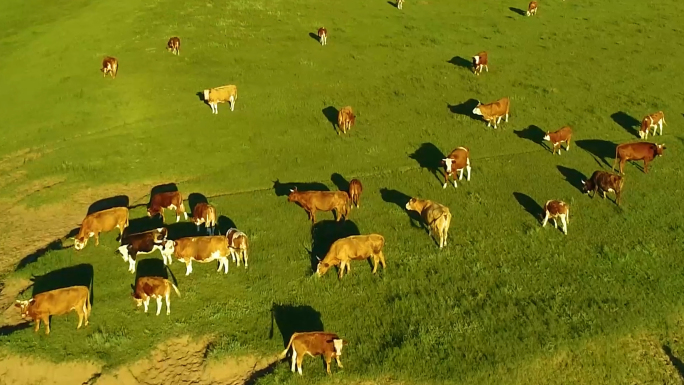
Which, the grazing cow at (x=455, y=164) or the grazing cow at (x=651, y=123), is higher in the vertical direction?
the grazing cow at (x=651, y=123)

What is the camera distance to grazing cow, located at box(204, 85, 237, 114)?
2748 centimetres

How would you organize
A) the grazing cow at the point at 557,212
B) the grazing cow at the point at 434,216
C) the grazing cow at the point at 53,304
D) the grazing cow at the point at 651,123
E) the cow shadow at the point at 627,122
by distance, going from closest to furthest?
the grazing cow at the point at 53,304, the grazing cow at the point at 434,216, the grazing cow at the point at 557,212, the grazing cow at the point at 651,123, the cow shadow at the point at 627,122

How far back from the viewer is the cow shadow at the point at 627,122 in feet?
82.3

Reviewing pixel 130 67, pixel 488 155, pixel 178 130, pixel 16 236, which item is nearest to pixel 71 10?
pixel 130 67

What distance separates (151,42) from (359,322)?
27647 millimetres

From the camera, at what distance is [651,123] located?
24219 mm

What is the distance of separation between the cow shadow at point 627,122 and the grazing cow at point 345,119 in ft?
40.8

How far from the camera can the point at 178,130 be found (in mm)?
26047

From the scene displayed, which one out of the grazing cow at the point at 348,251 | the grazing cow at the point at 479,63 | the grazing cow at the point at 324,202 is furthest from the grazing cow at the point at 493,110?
the grazing cow at the point at 348,251

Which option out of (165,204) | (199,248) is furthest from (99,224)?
(199,248)

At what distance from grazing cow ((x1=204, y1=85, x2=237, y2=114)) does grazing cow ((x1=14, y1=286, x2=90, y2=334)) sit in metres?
14.3

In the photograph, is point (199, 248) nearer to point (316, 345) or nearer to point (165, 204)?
point (165, 204)

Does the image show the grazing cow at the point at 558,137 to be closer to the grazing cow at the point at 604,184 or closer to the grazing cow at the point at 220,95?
the grazing cow at the point at 604,184

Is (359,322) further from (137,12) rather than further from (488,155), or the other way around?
(137,12)
